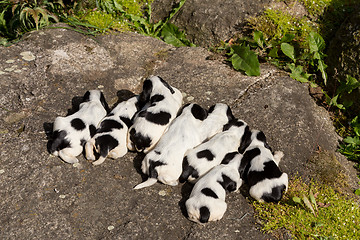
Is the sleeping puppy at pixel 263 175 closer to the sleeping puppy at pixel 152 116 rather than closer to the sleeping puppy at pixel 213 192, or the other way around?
the sleeping puppy at pixel 213 192

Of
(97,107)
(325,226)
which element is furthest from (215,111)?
(325,226)

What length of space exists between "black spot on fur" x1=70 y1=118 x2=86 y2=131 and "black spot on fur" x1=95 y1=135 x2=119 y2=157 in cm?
27

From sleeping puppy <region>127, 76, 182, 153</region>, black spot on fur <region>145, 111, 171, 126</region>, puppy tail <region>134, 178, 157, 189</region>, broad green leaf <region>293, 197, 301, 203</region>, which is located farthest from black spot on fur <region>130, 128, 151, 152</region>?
broad green leaf <region>293, 197, 301, 203</region>

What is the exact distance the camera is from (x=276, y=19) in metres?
6.55

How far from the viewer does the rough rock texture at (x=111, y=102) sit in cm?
387

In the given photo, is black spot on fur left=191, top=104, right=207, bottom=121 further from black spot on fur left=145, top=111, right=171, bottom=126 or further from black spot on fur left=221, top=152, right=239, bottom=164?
black spot on fur left=221, top=152, right=239, bottom=164

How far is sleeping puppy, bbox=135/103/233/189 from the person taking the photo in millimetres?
4191

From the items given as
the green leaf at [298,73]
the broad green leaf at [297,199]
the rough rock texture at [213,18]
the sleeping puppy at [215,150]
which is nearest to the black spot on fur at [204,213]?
the sleeping puppy at [215,150]

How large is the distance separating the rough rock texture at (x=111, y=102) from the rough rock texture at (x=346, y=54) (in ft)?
1.70

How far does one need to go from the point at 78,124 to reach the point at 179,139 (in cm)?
123

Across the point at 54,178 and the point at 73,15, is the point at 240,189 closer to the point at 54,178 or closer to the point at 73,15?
the point at 54,178

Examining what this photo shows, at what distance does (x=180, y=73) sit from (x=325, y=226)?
312cm

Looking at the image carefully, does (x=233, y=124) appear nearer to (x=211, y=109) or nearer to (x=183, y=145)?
(x=211, y=109)

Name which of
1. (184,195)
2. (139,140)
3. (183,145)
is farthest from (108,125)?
(184,195)
